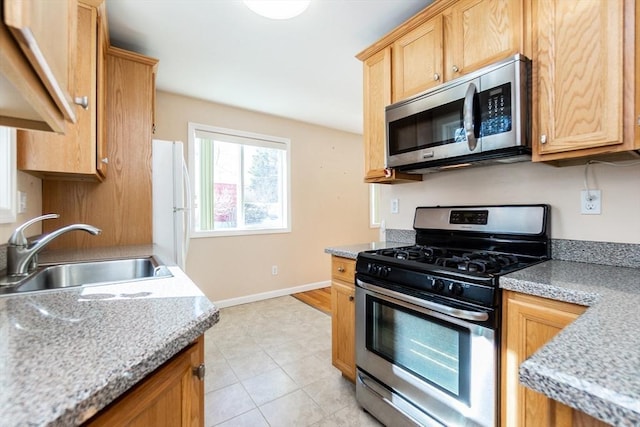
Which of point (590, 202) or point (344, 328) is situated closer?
point (590, 202)

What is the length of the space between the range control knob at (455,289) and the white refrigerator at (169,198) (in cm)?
203

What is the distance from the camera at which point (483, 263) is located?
51.6 inches

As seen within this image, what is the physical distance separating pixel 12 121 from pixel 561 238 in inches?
85.9

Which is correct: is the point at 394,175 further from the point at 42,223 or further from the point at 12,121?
the point at 42,223

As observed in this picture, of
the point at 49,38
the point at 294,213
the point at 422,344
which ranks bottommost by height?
the point at 422,344

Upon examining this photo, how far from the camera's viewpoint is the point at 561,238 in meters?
1.49

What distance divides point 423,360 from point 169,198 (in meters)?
2.15

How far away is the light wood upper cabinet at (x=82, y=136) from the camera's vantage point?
1.56 meters

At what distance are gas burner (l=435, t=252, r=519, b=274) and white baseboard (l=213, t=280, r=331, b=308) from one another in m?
2.76

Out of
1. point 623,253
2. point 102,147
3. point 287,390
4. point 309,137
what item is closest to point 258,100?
point 309,137

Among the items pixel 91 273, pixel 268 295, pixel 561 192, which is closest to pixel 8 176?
pixel 91 273

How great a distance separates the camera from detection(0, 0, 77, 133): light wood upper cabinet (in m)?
0.43

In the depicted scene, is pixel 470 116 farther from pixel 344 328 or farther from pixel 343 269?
pixel 344 328

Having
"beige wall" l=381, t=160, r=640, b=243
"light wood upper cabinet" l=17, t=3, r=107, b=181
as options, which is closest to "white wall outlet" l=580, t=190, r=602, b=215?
"beige wall" l=381, t=160, r=640, b=243
